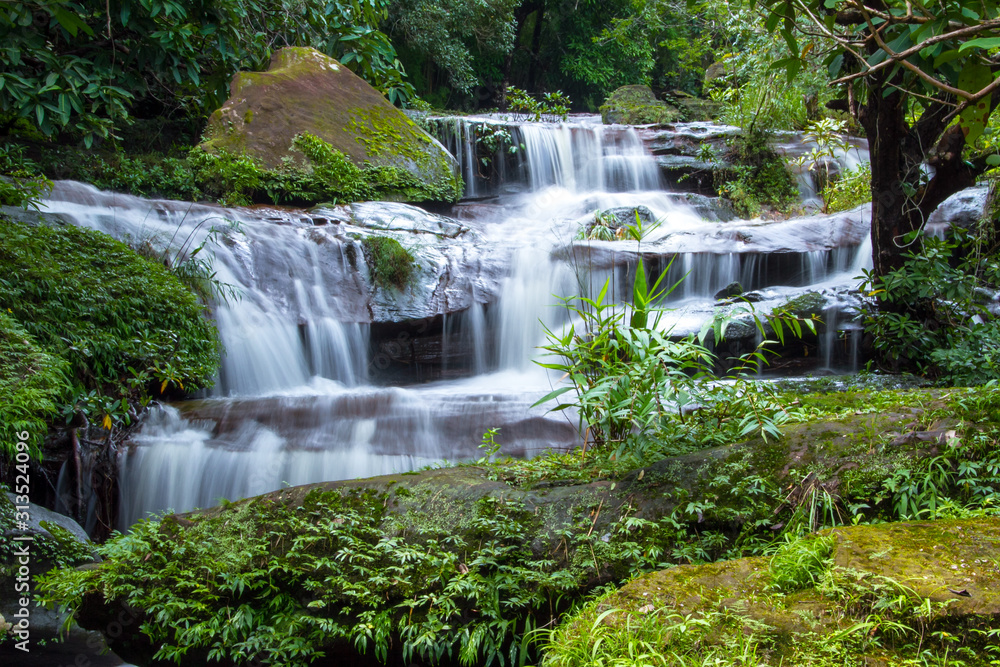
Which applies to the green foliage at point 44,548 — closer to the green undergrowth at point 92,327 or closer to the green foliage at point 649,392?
the green undergrowth at point 92,327

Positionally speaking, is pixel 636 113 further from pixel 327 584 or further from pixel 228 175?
pixel 327 584

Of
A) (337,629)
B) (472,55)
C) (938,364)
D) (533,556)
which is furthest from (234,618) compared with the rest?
(472,55)

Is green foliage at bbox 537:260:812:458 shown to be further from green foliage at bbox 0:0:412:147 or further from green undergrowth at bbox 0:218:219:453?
green foliage at bbox 0:0:412:147

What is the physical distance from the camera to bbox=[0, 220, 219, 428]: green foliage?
4516mm

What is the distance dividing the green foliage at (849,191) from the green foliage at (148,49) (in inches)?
295

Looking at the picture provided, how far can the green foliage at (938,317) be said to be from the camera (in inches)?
194

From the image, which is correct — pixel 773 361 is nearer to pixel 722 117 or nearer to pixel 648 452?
pixel 648 452

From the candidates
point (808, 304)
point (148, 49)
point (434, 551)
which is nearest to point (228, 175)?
point (148, 49)

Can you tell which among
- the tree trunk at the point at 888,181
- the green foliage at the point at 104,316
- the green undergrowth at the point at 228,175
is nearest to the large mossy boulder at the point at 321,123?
the green undergrowth at the point at 228,175

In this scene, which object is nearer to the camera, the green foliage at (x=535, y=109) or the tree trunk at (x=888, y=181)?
the tree trunk at (x=888, y=181)

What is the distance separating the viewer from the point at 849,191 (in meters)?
9.52

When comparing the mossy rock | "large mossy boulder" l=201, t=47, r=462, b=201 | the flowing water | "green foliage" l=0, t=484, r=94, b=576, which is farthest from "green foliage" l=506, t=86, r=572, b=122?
"green foliage" l=0, t=484, r=94, b=576

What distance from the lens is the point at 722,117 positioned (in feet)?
42.9

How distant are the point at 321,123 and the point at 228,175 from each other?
1719mm
